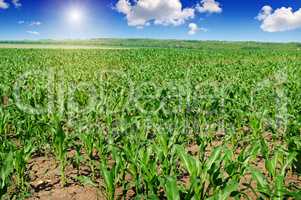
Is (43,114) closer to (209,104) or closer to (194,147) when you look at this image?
(194,147)

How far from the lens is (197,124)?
6402 millimetres

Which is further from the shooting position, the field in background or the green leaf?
the field in background

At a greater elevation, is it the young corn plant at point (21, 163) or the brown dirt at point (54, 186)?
the young corn plant at point (21, 163)

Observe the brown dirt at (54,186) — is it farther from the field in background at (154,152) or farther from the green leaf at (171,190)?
the green leaf at (171,190)

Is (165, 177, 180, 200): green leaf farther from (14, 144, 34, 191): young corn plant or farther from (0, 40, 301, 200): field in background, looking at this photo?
(14, 144, 34, 191): young corn plant

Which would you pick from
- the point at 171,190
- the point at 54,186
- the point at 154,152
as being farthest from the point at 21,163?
the point at 171,190

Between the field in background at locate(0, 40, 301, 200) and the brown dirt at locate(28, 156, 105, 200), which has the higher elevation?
the field in background at locate(0, 40, 301, 200)

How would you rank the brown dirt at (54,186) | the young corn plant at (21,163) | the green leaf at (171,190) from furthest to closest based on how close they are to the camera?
the brown dirt at (54,186) < the young corn plant at (21,163) < the green leaf at (171,190)

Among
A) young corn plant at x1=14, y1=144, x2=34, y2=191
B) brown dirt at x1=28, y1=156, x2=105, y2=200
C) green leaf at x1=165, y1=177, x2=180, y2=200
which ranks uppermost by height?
green leaf at x1=165, y1=177, x2=180, y2=200

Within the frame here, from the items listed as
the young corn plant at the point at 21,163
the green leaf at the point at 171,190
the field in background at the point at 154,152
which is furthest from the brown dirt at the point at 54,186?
the green leaf at the point at 171,190

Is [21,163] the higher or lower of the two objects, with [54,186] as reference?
higher

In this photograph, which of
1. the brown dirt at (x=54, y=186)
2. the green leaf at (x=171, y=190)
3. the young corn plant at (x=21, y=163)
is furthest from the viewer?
the brown dirt at (x=54, y=186)

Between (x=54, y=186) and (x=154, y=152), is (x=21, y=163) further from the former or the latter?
(x=154, y=152)

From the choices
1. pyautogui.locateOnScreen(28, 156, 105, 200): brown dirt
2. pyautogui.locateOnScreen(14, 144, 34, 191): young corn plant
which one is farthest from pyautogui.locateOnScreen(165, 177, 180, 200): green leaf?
pyautogui.locateOnScreen(14, 144, 34, 191): young corn plant
